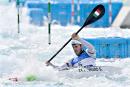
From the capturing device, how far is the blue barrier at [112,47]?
11242mm

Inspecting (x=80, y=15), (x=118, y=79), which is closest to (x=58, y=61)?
(x=118, y=79)

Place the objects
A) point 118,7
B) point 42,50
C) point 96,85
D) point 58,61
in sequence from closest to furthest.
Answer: point 96,85, point 58,61, point 42,50, point 118,7

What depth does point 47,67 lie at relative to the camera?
9297 mm

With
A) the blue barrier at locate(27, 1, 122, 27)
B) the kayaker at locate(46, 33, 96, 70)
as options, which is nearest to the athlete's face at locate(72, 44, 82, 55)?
the kayaker at locate(46, 33, 96, 70)

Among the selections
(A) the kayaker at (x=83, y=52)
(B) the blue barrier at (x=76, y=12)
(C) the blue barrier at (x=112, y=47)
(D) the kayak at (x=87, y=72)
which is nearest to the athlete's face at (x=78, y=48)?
(A) the kayaker at (x=83, y=52)

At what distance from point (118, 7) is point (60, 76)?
8783mm

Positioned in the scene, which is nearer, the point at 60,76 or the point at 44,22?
the point at 60,76

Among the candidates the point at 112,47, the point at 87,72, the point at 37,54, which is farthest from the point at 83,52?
the point at 37,54

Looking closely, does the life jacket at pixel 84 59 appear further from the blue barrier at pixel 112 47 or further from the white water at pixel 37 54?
the blue barrier at pixel 112 47

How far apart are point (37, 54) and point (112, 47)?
1.51m

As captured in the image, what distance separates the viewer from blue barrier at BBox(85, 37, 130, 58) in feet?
36.9

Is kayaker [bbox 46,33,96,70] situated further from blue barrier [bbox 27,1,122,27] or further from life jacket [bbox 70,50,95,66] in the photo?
blue barrier [bbox 27,1,122,27]

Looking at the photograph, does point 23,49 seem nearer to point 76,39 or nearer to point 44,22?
point 76,39

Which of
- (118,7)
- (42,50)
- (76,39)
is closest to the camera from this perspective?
(76,39)
